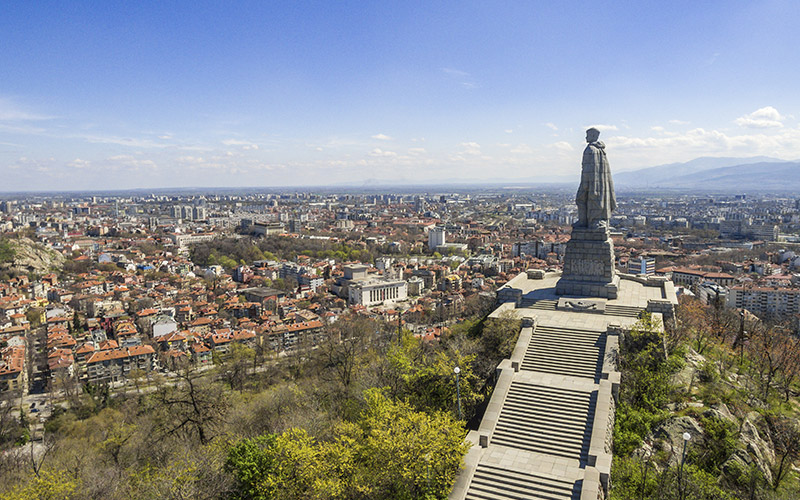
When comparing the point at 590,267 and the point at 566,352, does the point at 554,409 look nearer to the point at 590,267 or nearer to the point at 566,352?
the point at 566,352

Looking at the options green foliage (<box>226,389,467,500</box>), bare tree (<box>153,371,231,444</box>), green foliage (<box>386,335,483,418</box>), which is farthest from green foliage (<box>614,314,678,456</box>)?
bare tree (<box>153,371,231,444</box>)

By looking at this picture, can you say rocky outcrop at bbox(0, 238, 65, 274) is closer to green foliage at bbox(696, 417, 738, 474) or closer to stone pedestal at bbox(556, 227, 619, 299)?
stone pedestal at bbox(556, 227, 619, 299)

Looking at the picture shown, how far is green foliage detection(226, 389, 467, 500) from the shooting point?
11.3 metres

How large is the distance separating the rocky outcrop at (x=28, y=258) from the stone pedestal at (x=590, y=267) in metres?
66.4

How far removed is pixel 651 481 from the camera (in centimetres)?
1145

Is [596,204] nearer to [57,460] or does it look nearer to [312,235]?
[57,460]

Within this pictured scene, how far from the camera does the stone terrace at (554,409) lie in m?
11.5

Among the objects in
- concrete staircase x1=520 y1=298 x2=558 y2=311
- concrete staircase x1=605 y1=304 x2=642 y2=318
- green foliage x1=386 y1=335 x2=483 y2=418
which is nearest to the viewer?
green foliage x1=386 y1=335 x2=483 y2=418

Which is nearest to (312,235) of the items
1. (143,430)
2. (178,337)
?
(178,337)

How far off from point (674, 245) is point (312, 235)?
66396mm

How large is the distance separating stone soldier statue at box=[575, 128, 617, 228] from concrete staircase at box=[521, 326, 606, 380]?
559 centimetres

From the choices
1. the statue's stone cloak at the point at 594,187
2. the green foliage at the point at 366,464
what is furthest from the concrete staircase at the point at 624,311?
the green foliage at the point at 366,464

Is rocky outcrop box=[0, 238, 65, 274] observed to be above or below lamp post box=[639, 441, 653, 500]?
below

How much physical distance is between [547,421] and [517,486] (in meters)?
2.32
